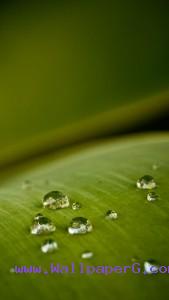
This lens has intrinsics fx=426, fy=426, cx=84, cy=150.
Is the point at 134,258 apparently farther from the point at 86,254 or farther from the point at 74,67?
the point at 74,67

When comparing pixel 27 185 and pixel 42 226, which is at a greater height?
pixel 27 185

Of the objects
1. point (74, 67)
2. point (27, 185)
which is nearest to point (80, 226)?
point (27, 185)

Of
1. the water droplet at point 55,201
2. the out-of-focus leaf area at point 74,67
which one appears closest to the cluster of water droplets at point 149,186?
the water droplet at point 55,201

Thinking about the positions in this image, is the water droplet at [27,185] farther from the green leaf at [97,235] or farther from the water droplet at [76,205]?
the water droplet at [76,205]

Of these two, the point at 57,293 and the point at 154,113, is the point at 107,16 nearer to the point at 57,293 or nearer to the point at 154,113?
the point at 154,113

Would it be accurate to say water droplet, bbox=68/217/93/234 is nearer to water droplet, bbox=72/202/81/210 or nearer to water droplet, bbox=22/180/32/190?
water droplet, bbox=72/202/81/210

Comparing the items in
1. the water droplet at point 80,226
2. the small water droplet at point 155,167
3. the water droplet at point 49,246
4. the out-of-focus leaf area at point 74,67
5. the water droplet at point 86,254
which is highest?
the out-of-focus leaf area at point 74,67
